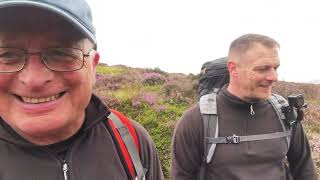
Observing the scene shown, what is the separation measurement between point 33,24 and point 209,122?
279 centimetres

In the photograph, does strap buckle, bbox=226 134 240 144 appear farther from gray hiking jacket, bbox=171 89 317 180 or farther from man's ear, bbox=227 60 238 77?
man's ear, bbox=227 60 238 77

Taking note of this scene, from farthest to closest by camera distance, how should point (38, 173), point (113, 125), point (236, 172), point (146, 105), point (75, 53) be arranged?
point (146, 105), point (236, 172), point (113, 125), point (38, 173), point (75, 53)

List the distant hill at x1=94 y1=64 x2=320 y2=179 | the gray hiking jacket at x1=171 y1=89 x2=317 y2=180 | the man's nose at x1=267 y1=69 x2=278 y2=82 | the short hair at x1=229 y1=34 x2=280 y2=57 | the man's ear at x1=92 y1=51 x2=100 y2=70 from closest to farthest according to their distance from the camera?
1. the man's ear at x1=92 y1=51 x2=100 y2=70
2. the gray hiking jacket at x1=171 y1=89 x2=317 y2=180
3. the man's nose at x1=267 y1=69 x2=278 y2=82
4. the short hair at x1=229 y1=34 x2=280 y2=57
5. the distant hill at x1=94 y1=64 x2=320 y2=179

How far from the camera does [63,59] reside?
1806 mm

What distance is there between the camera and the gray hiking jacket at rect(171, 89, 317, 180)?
4.15 meters

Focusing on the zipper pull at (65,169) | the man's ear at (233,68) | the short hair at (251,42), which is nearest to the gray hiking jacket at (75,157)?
the zipper pull at (65,169)

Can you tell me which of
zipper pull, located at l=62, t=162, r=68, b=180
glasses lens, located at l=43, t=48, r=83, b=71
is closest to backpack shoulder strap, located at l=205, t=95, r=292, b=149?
zipper pull, located at l=62, t=162, r=68, b=180

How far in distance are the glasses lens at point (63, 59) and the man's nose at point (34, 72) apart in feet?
0.09

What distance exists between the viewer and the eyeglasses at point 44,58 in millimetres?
1742

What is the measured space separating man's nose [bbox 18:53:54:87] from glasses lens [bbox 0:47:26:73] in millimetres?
26

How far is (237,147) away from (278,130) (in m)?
0.55

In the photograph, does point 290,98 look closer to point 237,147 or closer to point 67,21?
point 237,147

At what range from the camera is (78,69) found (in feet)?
6.05

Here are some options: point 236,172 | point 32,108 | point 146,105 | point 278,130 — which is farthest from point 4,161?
point 146,105
